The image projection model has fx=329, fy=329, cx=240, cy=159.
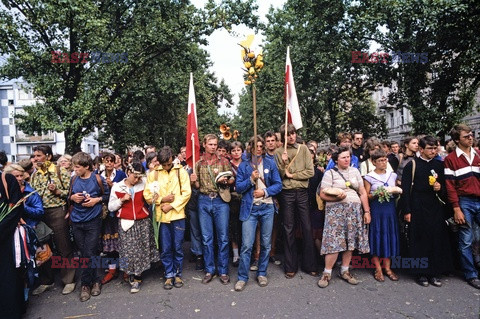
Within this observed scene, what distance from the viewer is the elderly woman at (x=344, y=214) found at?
4875mm

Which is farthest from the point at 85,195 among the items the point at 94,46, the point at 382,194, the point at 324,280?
the point at 94,46

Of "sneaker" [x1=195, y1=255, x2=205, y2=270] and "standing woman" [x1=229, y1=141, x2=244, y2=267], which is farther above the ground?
"standing woman" [x1=229, y1=141, x2=244, y2=267]

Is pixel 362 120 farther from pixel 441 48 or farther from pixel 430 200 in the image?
pixel 430 200

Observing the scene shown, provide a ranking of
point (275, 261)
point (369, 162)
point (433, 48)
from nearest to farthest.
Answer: point (369, 162), point (275, 261), point (433, 48)

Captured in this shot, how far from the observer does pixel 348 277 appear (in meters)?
4.98

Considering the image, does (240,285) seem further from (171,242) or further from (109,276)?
(109,276)

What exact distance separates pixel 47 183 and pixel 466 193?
6.26 metres

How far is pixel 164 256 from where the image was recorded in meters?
5.00

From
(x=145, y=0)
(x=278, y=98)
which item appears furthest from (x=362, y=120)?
(x=145, y=0)

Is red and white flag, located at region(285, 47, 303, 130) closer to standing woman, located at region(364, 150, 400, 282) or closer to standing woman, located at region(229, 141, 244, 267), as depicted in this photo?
standing woman, located at region(229, 141, 244, 267)

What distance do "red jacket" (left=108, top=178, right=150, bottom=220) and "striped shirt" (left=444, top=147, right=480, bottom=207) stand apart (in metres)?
4.57

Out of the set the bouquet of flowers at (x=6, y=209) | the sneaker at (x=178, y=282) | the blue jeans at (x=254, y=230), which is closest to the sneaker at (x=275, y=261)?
the blue jeans at (x=254, y=230)

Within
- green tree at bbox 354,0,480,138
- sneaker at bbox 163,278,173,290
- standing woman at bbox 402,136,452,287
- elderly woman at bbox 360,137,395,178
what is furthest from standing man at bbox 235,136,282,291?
green tree at bbox 354,0,480,138

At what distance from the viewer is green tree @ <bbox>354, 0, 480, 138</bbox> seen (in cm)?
1311
